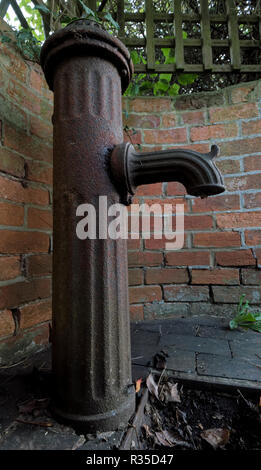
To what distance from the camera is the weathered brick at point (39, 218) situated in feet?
3.99

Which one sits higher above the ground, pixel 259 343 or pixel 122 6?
pixel 122 6

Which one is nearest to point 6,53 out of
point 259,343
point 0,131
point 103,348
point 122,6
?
point 0,131

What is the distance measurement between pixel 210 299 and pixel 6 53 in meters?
1.60

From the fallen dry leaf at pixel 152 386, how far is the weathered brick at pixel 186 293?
2.18 ft

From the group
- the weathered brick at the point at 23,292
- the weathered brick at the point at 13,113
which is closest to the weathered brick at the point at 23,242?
the weathered brick at the point at 23,292

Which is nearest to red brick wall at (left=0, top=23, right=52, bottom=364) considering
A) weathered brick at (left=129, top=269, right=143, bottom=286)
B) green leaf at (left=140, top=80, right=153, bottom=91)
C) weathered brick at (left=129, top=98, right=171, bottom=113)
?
weathered brick at (left=129, top=269, right=143, bottom=286)

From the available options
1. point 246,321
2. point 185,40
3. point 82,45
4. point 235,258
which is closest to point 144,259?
point 235,258

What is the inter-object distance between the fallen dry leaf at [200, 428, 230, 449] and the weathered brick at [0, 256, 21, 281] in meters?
0.88

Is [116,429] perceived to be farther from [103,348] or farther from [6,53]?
[6,53]

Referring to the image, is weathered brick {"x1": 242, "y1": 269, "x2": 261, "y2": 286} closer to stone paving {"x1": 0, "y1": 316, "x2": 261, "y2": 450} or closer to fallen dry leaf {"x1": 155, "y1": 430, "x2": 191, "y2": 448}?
stone paving {"x1": 0, "y1": 316, "x2": 261, "y2": 450}

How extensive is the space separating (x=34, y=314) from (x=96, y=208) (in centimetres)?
69

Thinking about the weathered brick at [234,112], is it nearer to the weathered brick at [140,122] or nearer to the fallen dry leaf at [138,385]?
the weathered brick at [140,122]

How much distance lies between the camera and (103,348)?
2.51 ft
